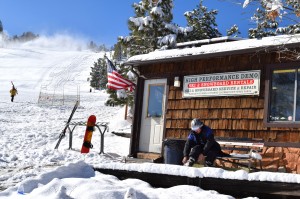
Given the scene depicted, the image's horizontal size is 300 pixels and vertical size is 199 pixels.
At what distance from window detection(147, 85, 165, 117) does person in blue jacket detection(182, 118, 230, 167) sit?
3.62 m

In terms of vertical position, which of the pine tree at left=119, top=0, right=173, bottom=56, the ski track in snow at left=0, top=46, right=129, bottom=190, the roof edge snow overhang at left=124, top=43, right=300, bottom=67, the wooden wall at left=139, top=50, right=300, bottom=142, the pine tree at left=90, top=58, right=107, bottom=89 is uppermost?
the pine tree at left=90, top=58, right=107, bottom=89

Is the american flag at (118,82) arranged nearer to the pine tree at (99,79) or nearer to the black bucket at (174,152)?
the black bucket at (174,152)

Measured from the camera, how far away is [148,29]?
24.0 metres

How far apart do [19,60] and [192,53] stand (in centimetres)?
9867

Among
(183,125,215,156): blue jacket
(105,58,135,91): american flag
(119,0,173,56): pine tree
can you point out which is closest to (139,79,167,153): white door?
(105,58,135,91): american flag

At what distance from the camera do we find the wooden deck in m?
5.73

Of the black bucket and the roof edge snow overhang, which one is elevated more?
the roof edge snow overhang

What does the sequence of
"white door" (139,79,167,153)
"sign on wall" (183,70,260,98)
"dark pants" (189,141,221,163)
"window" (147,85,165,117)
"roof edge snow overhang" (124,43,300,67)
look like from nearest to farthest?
"dark pants" (189,141,221,163) < "roof edge snow overhang" (124,43,300,67) < "sign on wall" (183,70,260,98) < "white door" (139,79,167,153) < "window" (147,85,165,117)

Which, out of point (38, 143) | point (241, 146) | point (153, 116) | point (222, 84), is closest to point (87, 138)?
point (153, 116)

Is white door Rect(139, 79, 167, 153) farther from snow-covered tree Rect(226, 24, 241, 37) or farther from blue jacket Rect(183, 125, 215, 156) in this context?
snow-covered tree Rect(226, 24, 241, 37)

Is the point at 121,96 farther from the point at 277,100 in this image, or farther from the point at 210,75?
the point at 277,100

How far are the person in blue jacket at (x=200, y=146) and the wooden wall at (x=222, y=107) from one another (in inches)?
66.9

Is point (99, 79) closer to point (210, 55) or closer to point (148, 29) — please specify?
point (148, 29)

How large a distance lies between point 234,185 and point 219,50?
530cm
